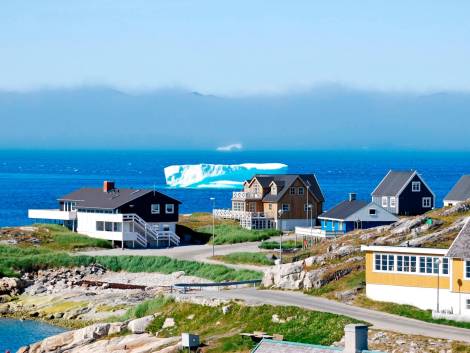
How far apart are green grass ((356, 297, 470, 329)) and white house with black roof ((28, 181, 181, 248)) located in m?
38.0

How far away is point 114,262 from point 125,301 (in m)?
12.2

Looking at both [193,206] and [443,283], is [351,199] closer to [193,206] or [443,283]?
[443,283]

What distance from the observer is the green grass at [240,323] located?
163 ft

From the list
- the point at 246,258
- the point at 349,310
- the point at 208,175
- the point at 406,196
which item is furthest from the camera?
the point at 208,175

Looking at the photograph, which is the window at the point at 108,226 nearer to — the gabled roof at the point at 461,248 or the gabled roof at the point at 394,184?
the gabled roof at the point at 394,184

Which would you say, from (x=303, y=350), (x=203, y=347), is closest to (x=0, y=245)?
(x=203, y=347)

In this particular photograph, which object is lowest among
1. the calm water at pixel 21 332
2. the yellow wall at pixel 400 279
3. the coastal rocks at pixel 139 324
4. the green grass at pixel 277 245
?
the calm water at pixel 21 332

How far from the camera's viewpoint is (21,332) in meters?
65.9

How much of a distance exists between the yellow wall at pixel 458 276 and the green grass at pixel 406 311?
5.19 ft

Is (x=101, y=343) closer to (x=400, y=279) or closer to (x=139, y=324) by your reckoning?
(x=139, y=324)

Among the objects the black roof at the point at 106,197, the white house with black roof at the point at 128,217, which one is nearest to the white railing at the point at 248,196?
the black roof at the point at 106,197

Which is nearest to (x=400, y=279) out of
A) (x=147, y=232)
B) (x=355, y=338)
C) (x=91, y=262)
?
(x=355, y=338)

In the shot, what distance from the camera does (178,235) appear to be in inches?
3784

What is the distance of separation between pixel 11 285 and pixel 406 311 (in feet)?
107
